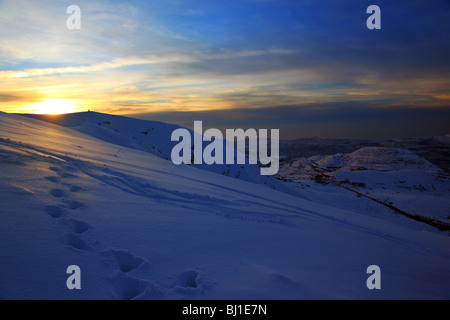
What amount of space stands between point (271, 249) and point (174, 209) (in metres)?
1.59

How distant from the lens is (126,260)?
8.00 ft

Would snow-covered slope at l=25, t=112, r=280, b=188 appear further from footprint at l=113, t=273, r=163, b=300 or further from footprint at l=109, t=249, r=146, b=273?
footprint at l=113, t=273, r=163, b=300

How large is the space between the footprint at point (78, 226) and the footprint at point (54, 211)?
0.25 metres

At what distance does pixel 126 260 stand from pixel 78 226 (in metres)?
0.78

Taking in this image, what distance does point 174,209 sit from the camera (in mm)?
3850

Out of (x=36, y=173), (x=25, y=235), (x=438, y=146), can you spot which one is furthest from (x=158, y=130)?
(x=438, y=146)

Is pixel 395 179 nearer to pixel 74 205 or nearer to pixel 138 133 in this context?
pixel 138 133

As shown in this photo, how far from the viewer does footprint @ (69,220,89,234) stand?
273 centimetres

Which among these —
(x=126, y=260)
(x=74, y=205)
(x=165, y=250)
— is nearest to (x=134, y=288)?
(x=126, y=260)

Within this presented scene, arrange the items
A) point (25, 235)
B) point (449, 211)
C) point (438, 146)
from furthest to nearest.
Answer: point (438, 146)
point (449, 211)
point (25, 235)

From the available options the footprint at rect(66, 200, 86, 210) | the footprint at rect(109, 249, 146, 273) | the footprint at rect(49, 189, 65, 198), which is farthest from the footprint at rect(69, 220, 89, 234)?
the footprint at rect(49, 189, 65, 198)

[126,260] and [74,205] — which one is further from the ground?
[74,205]

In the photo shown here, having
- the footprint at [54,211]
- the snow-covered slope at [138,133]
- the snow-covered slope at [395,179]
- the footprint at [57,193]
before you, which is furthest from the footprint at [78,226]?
the snow-covered slope at [395,179]
